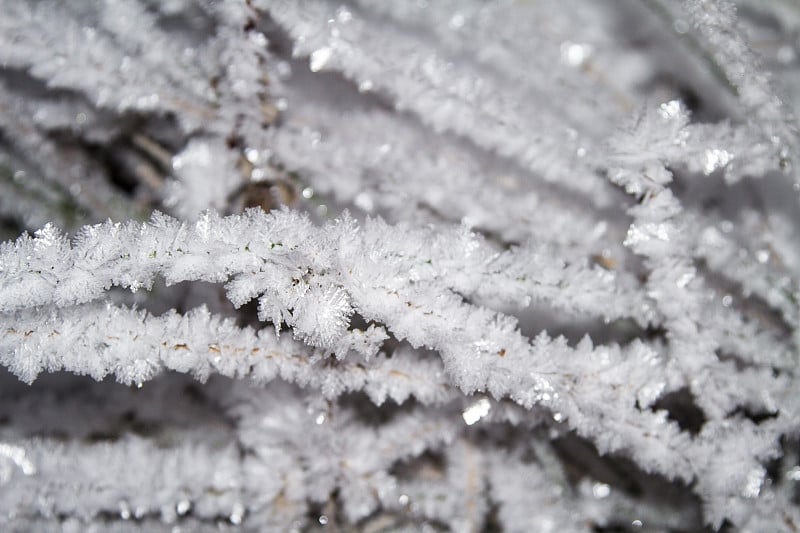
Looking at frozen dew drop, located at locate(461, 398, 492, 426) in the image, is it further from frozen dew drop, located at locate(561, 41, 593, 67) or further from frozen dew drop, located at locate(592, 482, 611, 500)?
frozen dew drop, located at locate(561, 41, 593, 67)

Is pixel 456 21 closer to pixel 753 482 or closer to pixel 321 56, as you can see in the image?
pixel 321 56

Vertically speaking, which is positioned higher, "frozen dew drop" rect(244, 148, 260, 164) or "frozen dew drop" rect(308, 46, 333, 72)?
"frozen dew drop" rect(308, 46, 333, 72)

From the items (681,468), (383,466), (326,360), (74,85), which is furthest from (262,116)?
(681,468)

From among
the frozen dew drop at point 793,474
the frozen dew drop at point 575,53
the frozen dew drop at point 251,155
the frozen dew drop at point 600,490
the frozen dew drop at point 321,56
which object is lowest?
the frozen dew drop at point 600,490

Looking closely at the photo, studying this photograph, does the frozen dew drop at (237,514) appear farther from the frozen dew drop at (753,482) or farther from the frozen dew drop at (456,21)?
the frozen dew drop at (456,21)

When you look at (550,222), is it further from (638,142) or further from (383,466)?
(383,466)

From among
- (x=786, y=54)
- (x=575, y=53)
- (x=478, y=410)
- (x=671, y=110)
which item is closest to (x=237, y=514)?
(x=478, y=410)

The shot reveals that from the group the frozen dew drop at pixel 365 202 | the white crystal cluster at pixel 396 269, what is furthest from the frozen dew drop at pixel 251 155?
the frozen dew drop at pixel 365 202

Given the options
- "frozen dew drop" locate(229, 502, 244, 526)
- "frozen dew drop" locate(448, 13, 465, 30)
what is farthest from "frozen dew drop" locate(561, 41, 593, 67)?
"frozen dew drop" locate(229, 502, 244, 526)
